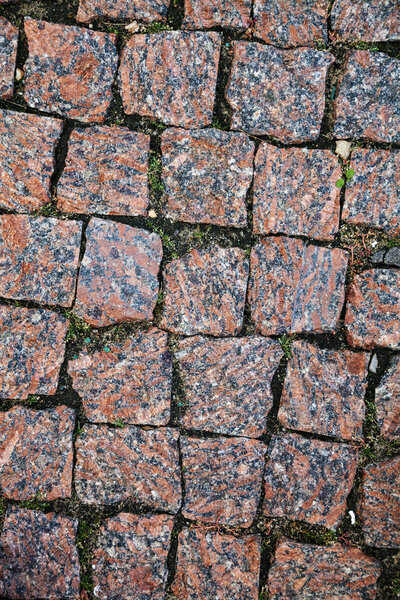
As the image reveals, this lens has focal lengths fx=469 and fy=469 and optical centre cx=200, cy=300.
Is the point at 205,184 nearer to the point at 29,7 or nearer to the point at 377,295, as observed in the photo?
the point at 377,295

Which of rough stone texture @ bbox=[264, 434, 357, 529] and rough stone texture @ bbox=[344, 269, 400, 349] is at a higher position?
rough stone texture @ bbox=[344, 269, 400, 349]

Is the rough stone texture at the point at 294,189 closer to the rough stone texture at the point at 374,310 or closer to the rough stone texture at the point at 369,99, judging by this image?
the rough stone texture at the point at 369,99

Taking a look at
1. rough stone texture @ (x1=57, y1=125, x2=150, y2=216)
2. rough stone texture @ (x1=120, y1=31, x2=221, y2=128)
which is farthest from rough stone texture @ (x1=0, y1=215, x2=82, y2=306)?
rough stone texture @ (x1=120, y1=31, x2=221, y2=128)

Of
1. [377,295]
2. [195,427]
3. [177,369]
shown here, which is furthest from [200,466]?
[377,295]

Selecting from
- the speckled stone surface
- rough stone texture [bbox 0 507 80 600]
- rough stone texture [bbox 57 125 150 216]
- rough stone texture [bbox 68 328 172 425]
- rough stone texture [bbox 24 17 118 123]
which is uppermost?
rough stone texture [bbox 24 17 118 123]

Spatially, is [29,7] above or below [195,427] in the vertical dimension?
above

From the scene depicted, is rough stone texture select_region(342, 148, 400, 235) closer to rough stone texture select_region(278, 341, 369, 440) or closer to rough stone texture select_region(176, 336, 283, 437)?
rough stone texture select_region(278, 341, 369, 440)
